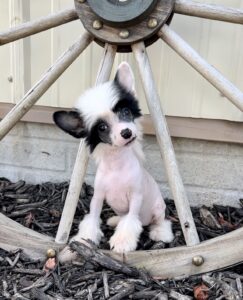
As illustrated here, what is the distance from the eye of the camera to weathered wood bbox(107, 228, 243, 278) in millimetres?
1438

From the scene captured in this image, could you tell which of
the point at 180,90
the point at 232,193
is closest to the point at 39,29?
the point at 180,90

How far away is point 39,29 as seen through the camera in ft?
5.18

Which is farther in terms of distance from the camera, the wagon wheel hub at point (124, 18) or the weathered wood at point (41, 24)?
the weathered wood at point (41, 24)

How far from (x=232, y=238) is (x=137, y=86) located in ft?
2.59

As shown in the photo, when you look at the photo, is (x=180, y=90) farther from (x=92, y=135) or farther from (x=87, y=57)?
(x=92, y=135)

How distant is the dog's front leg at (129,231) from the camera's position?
1.52m

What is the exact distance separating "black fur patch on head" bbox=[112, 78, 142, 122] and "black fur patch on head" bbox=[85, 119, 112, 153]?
0.05 metres

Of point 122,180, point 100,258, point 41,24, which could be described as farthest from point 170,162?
point 41,24

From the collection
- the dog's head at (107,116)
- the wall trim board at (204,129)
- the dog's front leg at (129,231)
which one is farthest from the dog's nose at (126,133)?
the wall trim board at (204,129)

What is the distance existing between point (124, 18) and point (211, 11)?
11.0 inches

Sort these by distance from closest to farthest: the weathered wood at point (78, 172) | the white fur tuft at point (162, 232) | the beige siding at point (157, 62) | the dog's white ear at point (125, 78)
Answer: the dog's white ear at point (125, 78), the weathered wood at point (78, 172), the white fur tuft at point (162, 232), the beige siding at point (157, 62)

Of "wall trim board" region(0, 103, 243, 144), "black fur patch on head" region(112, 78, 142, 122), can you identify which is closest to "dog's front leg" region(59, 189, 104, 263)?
"black fur patch on head" region(112, 78, 142, 122)

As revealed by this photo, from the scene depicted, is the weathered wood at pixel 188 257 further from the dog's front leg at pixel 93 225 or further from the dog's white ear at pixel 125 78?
the dog's white ear at pixel 125 78

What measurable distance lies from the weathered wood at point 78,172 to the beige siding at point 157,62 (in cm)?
37
